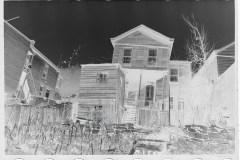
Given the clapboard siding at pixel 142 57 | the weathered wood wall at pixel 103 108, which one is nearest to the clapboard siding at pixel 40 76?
the weathered wood wall at pixel 103 108

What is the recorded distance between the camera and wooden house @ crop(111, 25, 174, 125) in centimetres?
840

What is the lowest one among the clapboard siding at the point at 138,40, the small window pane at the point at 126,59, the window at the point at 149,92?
the window at the point at 149,92

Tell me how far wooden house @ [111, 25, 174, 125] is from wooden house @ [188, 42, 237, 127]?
117 centimetres

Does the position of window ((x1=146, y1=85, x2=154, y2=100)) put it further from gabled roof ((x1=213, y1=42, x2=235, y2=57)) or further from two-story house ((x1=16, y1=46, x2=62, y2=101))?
two-story house ((x1=16, y1=46, x2=62, y2=101))

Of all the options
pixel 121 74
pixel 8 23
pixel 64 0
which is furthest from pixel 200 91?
pixel 8 23

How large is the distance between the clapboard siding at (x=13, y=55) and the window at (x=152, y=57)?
4622 millimetres

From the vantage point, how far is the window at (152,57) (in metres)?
8.99

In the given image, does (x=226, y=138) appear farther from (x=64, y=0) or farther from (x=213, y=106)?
(x=64, y=0)

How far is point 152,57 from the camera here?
901 cm

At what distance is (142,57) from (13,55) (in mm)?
4852

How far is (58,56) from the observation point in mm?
7812

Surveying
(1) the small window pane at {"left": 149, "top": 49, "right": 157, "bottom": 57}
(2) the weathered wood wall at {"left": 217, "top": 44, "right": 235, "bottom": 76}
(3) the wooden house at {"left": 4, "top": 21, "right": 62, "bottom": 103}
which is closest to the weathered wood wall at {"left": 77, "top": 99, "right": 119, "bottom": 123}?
(3) the wooden house at {"left": 4, "top": 21, "right": 62, "bottom": 103}

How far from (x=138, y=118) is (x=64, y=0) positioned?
4.90 metres

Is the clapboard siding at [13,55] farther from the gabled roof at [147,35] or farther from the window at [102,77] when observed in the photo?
the gabled roof at [147,35]
